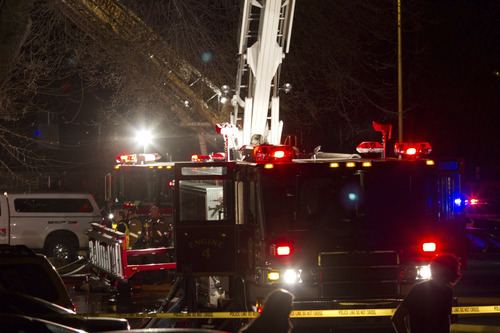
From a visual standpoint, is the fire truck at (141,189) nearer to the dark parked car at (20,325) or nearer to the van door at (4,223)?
the van door at (4,223)

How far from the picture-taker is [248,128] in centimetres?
1208

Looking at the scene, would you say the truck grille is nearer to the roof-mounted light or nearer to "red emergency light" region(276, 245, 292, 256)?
"red emergency light" region(276, 245, 292, 256)

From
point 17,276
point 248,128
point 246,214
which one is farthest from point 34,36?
point 17,276

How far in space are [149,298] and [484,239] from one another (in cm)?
1008

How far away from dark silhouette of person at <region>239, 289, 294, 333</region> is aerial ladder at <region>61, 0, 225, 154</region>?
9600 millimetres

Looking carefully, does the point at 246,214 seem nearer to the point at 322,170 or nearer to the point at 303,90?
the point at 322,170

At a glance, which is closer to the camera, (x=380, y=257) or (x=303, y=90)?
(x=380, y=257)

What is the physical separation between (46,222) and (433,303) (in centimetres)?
1604

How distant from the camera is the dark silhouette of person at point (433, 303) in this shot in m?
5.75

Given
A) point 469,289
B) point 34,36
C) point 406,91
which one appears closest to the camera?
point 469,289

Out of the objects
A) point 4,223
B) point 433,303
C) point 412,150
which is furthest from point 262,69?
point 4,223

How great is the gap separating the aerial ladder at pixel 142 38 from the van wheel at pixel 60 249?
5.08 m

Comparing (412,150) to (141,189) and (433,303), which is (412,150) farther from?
(141,189)

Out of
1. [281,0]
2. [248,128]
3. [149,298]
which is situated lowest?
[149,298]
